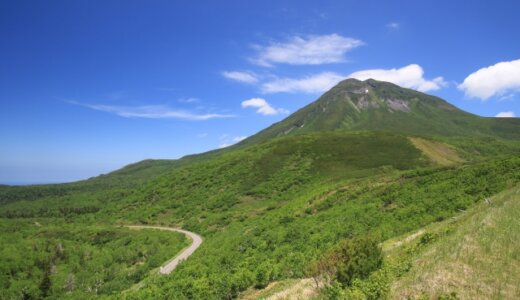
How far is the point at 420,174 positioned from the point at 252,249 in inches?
942

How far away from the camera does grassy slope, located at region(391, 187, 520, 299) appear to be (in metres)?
8.77

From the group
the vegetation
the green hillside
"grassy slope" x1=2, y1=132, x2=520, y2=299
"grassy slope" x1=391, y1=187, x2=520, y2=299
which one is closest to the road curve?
the vegetation

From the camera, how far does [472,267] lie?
32.2ft

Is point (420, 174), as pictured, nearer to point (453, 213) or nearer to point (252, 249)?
point (453, 213)

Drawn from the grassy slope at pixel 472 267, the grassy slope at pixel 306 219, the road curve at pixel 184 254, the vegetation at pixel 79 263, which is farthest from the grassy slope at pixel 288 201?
the grassy slope at pixel 472 267

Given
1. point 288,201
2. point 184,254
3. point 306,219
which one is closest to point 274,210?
point 288,201

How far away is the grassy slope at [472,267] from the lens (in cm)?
877

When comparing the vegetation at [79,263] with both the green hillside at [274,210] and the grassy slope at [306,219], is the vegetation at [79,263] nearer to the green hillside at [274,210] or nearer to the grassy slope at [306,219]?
the green hillside at [274,210]

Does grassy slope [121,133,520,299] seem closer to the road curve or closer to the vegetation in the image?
the road curve

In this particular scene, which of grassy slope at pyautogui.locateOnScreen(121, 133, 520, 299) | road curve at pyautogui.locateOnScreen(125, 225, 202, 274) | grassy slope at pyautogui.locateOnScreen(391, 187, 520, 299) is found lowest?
road curve at pyautogui.locateOnScreen(125, 225, 202, 274)

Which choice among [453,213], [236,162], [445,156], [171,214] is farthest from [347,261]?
[236,162]

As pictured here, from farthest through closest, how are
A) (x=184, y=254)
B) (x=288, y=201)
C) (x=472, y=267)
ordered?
(x=288, y=201) → (x=184, y=254) → (x=472, y=267)

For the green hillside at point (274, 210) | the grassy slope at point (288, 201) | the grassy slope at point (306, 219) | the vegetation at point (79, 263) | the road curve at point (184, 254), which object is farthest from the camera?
the road curve at point (184, 254)

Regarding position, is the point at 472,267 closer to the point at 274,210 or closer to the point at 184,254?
the point at 184,254
